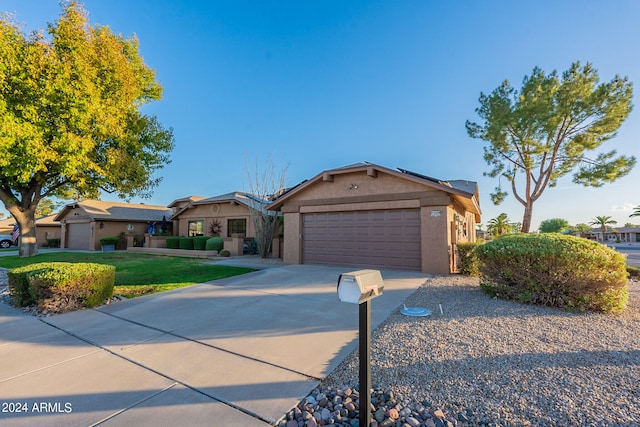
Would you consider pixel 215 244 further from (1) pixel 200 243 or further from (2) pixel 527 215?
(2) pixel 527 215

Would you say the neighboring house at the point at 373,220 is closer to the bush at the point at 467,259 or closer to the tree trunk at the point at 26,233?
the bush at the point at 467,259

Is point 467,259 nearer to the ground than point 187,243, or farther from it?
nearer to the ground

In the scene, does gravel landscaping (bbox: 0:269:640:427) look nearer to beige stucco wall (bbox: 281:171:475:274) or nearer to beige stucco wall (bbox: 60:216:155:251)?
beige stucco wall (bbox: 281:171:475:274)

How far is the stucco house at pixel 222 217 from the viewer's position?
18859 mm

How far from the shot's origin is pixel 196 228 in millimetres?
22469

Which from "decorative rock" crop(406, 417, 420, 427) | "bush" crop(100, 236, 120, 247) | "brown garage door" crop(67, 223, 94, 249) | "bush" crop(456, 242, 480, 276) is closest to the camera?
"decorative rock" crop(406, 417, 420, 427)

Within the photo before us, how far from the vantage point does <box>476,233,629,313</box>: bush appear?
205 inches

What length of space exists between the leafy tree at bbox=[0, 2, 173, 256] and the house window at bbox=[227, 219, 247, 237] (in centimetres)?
570

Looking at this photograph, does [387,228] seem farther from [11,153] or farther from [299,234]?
[11,153]

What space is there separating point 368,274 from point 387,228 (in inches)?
350

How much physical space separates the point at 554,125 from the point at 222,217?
2227 cm

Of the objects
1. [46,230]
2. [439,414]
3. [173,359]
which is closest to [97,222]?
[46,230]

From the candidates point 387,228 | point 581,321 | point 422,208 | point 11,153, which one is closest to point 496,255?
point 581,321

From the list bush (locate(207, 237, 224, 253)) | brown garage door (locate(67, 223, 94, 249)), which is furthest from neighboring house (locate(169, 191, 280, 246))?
brown garage door (locate(67, 223, 94, 249))
